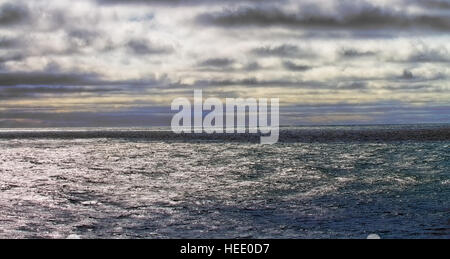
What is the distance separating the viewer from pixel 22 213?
2494 centimetres

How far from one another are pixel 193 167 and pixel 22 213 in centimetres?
2629

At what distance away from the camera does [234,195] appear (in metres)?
30.7
